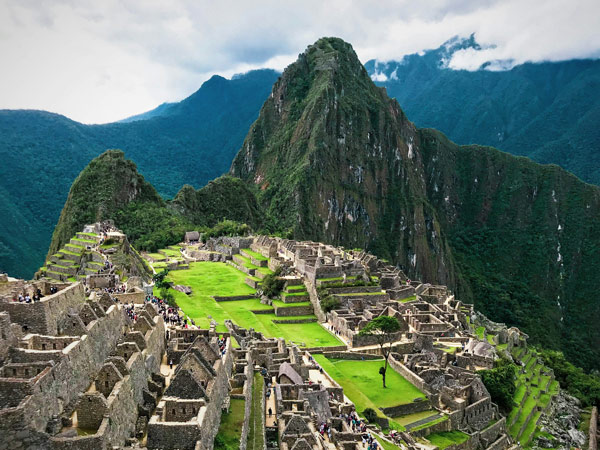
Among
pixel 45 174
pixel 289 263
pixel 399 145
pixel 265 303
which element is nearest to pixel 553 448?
pixel 265 303

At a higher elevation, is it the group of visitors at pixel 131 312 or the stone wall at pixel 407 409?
the group of visitors at pixel 131 312

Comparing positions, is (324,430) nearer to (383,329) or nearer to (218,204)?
(383,329)

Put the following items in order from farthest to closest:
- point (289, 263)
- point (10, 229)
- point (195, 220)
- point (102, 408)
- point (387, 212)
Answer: point (387, 212)
point (195, 220)
point (10, 229)
point (289, 263)
point (102, 408)

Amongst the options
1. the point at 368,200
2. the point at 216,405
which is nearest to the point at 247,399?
the point at 216,405

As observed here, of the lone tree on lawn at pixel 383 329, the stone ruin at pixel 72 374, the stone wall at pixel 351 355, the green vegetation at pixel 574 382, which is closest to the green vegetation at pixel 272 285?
the lone tree on lawn at pixel 383 329

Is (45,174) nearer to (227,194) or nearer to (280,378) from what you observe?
(227,194)

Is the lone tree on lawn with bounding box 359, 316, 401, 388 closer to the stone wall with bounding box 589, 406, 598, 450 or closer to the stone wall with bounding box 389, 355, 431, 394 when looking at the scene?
the stone wall with bounding box 389, 355, 431, 394

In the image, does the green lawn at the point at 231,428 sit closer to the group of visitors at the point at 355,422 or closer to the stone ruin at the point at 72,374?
the stone ruin at the point at 72,374
